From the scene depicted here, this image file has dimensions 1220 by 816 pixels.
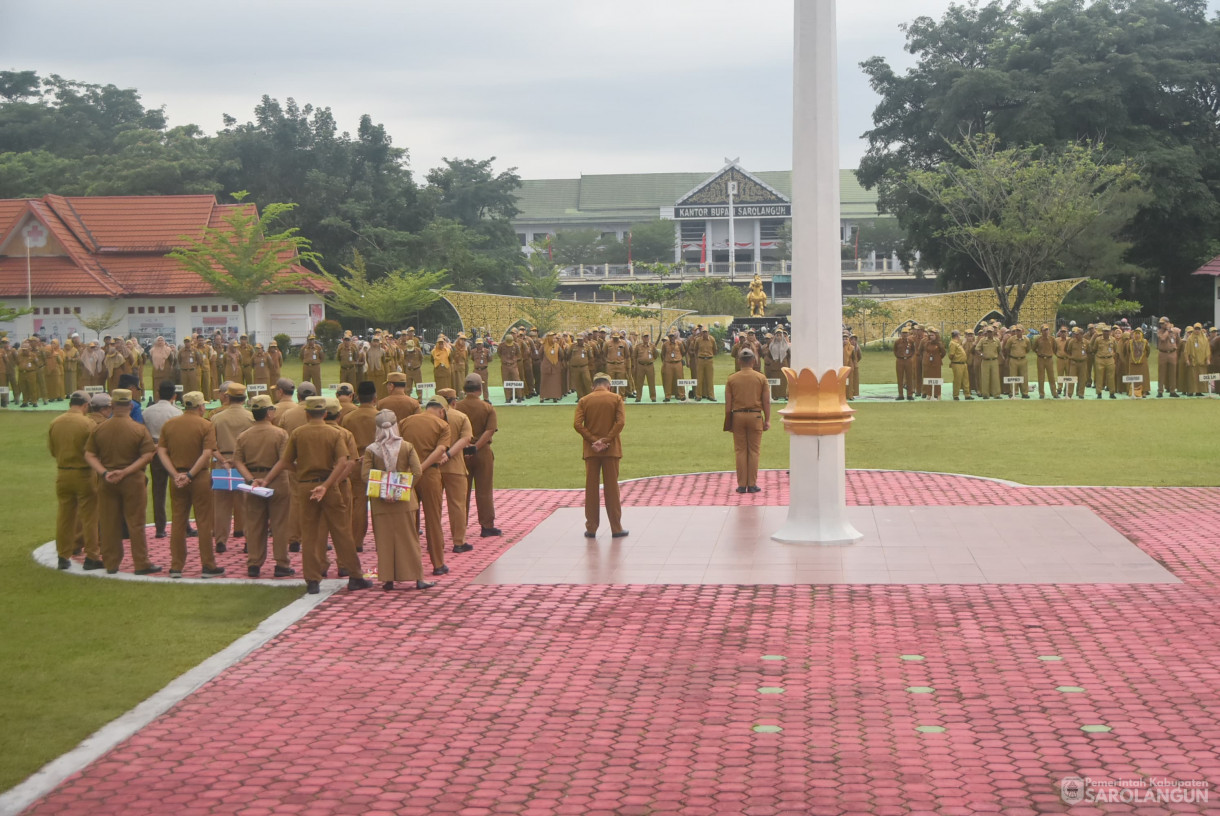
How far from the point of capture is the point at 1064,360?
97.7 ft

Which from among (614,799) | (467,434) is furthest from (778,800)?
(467,434)

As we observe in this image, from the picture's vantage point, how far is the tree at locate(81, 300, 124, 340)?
46656 millimetres

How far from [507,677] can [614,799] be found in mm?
2294

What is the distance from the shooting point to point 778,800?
6.36 meters

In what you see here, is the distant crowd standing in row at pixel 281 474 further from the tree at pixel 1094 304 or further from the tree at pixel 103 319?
the tree at pixel 1094 304

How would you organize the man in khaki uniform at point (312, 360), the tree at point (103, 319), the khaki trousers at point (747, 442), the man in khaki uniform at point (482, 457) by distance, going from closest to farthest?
the man in khaki uniform at point (482, 457) → the khaki trousers at point (747, 442) → the man in khaki uniform at point (312, 360) → the tree at point (103, 319)

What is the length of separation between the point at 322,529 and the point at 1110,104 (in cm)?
4441

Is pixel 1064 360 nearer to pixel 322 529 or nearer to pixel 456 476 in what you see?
pixel 456 476

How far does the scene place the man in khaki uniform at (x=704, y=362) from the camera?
30.2m

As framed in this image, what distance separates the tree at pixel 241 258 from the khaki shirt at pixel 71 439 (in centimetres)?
3438

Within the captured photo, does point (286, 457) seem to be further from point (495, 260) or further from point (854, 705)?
point (495, 260)

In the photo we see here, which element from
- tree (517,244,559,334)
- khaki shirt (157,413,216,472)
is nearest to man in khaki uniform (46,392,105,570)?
khaki shirt (157,413,216,472)

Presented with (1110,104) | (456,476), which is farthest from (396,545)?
(1110,104)

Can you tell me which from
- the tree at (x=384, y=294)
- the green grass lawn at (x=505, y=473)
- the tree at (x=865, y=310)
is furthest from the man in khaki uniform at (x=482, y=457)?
the tree at (x=384, y=294)
